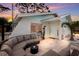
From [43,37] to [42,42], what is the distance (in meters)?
0.04

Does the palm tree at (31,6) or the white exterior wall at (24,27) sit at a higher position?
the palm tree at (31,6)

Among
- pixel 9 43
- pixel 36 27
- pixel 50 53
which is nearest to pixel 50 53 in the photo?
pixel 50 53

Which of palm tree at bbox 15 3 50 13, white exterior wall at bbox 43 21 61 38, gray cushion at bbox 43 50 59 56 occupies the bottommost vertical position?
gray cushion at bbox 43 50 59 56

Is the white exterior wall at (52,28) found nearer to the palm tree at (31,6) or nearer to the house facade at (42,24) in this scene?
the house facade at (42,24)

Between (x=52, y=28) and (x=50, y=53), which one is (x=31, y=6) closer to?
(x=52, y=28)

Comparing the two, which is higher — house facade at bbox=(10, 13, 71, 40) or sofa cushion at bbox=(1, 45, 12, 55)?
house facade at bbox=(10, 13, 71, 40)


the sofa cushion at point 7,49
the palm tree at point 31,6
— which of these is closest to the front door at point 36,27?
the palm tree at point 31,6

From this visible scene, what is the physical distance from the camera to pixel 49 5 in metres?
1.76

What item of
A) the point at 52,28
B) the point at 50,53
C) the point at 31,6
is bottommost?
the point at 50,53

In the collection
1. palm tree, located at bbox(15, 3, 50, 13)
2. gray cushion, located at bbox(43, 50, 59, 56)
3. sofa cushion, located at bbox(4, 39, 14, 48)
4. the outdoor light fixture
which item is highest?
palm tree, located at bbox(15, 3, 50, 13)

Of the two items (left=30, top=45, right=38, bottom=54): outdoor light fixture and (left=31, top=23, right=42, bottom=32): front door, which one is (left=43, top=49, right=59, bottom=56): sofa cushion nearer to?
(left=30, top=45, right=38, bottom=54): outdoor light fixture

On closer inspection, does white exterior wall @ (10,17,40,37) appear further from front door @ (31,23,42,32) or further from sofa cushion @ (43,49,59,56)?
sofa cushion @ (43,49,59,56)

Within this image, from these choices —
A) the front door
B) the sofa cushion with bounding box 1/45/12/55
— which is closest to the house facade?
the front door

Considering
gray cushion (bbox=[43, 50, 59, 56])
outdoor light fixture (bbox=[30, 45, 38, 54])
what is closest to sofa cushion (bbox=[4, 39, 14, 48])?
outdoor light fixture (bbox=[30, 45, 38, 54])
